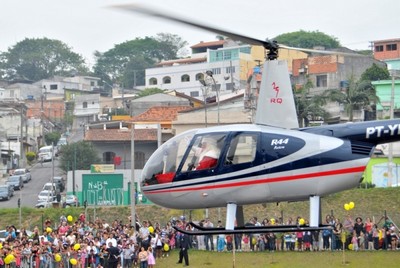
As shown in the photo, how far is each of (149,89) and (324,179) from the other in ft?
340

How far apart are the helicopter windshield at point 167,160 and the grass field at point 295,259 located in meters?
14.2

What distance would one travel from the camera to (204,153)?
2244cm

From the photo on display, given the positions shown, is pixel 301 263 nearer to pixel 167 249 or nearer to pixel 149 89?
pixel 167 249

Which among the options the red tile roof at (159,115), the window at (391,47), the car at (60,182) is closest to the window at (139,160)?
the red tile roof at (159,115)

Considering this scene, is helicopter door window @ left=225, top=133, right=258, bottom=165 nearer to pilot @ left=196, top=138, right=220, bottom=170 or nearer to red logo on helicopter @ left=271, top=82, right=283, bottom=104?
pilot @ left=196, top=138, right=220, bottom=170

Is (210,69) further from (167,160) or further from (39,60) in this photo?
(167,160)

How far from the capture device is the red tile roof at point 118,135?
75000 mm

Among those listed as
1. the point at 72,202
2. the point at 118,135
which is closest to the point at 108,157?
the point at 118,135

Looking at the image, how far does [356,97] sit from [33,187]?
25567 millimetres

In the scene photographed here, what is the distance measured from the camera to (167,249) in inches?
1547

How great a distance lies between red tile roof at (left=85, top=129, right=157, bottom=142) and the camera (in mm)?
75000

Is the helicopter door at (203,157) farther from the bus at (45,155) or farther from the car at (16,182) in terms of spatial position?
the bus at (45,155)

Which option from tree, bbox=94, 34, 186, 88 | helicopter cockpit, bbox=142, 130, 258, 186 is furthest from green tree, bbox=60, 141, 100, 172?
tree, bbox=94, 34, 186, 88

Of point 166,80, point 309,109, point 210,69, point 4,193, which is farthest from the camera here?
point 166,80
